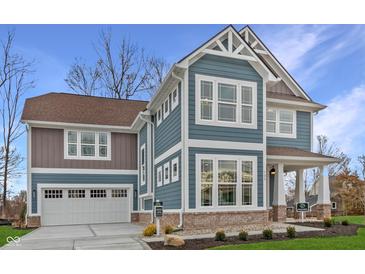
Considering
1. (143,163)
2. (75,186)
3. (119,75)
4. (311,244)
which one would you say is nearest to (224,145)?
(311,244)

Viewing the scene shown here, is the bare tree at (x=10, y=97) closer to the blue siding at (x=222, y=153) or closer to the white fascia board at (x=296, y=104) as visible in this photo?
the blue siding at (x=222, y=153)

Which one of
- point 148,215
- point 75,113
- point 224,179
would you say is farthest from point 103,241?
point 75,113

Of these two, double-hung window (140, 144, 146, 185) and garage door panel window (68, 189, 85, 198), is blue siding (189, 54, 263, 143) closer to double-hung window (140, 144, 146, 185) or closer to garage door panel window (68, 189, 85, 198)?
double-hung window (140, 144, 146, 185)

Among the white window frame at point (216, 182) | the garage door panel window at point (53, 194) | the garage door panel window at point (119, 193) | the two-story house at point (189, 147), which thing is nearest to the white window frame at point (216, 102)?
the two-story house at point (189, 147)

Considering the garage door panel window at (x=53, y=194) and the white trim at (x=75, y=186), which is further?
the garage door panel window at (x=53, y=194)

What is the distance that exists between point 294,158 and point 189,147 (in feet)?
15.1

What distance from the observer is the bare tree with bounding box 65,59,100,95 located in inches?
895

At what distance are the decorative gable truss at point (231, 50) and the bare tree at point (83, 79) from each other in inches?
527

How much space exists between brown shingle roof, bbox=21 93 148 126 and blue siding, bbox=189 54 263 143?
8176 millimetres

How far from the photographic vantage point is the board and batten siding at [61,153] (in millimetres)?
16281

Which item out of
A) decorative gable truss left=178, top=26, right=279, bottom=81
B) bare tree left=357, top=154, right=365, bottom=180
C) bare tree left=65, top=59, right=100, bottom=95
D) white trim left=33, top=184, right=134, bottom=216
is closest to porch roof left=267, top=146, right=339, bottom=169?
decorative gable truss left=178, top=26, right=279, bottom=81

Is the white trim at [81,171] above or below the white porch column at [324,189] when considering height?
above

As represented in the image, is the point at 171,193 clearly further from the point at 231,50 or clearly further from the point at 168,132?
the point at 231,50

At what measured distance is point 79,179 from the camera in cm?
1684
